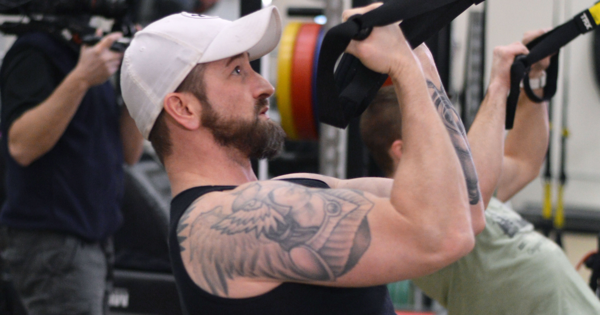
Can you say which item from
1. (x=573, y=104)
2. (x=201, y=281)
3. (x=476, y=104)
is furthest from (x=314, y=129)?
(x=573, y=104)

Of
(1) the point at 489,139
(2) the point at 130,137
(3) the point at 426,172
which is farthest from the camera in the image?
(2) the point at 130,137

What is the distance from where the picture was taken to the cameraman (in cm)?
162

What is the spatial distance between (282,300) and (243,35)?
0.48 metres

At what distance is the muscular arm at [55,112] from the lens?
5.23ft

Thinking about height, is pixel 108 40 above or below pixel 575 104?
above

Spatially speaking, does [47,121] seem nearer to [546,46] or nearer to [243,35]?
[243,35]

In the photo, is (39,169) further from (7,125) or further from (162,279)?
(162,279)

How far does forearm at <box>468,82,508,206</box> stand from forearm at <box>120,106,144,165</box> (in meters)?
1.15

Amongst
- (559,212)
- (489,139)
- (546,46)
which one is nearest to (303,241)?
(489,139)

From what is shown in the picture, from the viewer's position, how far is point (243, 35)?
40.6 inches

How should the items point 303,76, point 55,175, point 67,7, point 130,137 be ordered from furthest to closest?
point 303,76 → point 130,137 → point 67,7 → point 55,175

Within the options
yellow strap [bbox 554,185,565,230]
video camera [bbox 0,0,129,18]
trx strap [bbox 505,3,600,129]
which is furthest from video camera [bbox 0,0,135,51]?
yellow strap [bbox 554,185,565,230]

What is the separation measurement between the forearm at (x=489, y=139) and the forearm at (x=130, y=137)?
115 centimetres

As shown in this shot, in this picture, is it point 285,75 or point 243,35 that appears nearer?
point 243,35
